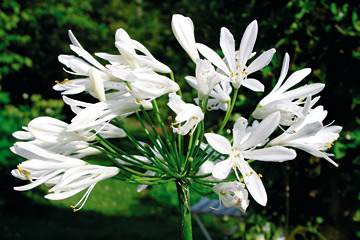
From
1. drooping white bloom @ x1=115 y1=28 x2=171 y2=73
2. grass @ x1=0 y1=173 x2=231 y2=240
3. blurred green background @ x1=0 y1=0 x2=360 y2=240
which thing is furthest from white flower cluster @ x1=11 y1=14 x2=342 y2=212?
grass @ x1=0 y1=173 x2=231 y2=240

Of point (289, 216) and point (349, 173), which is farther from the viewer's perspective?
point (289, 216)

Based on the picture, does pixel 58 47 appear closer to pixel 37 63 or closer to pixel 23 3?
pixel 37 63

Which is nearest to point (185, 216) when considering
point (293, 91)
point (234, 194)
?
point (234, 194)

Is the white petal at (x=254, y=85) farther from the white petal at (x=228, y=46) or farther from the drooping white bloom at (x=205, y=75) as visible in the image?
the drooping white bloom at (x=205, y=75)

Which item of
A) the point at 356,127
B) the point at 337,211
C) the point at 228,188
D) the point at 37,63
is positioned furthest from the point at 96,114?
the point at 37,63

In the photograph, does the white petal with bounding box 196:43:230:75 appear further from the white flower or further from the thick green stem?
the thick green stem

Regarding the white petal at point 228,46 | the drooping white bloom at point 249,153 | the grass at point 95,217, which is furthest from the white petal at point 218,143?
the grass at point 95,217
